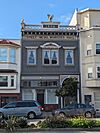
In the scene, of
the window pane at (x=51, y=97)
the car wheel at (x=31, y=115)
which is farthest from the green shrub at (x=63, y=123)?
the window pane at (x=51, y=97)

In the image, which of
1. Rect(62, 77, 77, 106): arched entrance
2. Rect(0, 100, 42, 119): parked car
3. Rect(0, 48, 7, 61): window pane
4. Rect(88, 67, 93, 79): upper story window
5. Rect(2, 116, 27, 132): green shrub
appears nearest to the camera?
Rect(2, 116, 27, 132): green shrub

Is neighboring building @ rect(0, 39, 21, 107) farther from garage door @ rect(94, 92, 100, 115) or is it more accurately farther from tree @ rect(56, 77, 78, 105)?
garage door @ rect(94, 92, 100, 115)

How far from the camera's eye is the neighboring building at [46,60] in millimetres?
35438

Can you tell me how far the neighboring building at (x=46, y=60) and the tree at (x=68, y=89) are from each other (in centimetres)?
156

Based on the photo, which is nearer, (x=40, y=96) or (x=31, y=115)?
(x=31, y=115)

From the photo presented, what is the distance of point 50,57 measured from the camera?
36.3 m

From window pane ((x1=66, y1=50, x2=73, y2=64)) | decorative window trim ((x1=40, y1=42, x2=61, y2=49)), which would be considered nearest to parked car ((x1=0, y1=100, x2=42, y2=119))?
decorative window trim ((x1=40, y1=42, x2=61, y2=49))

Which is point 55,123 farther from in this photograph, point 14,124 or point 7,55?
point 7,55

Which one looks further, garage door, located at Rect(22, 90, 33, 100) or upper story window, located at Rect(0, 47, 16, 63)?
garage door, located at Rect(22, 90, 33, 100)

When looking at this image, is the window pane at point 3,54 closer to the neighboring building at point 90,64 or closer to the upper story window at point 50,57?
the upper story window at point 50,57

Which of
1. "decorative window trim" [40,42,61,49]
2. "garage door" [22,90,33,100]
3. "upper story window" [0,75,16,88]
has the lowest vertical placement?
"garage door" [22,90,33,100]

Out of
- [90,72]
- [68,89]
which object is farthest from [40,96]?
[90,72]

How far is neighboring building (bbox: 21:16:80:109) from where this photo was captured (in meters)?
35.4

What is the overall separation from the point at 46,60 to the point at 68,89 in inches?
201
